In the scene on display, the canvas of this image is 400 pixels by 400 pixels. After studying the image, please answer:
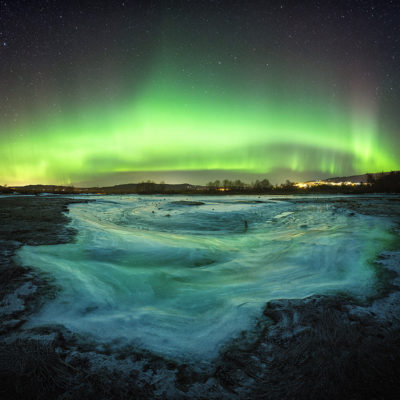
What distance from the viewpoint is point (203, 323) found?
2342 millimetres

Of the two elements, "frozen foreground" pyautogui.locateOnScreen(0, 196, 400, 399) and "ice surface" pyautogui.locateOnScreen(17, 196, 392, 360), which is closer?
"frozen foreground" pyautogui.locateOnScreen(0, 196, 400, 399)

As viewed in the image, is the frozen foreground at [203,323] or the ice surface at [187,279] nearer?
the frozen foreground at [203,323]

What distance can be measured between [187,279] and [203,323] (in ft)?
4.85

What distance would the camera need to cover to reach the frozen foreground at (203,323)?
1424mm

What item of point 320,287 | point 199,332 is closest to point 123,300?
point 199,332

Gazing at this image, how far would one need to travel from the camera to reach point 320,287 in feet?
10.0

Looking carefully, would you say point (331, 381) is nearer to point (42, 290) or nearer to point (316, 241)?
point (42, 290)

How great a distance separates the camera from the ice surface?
6.99 feet

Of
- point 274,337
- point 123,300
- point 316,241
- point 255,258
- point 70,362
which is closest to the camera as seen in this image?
point 70,362

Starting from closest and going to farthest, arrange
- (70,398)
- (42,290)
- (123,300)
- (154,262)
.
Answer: (70,398) < (42,290) < (123,300) < (154,262)

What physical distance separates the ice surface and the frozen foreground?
0.02 m

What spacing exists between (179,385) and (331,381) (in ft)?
3.47

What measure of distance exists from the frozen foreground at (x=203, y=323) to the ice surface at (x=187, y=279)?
0.07 ft

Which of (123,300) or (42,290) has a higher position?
(42,290)
